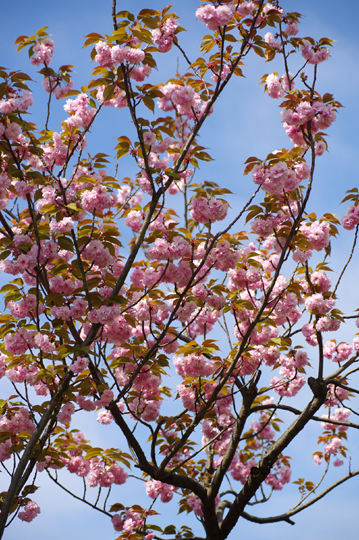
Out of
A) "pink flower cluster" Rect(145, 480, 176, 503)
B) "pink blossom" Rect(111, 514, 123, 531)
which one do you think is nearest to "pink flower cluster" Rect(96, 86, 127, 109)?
"pink blossom" Rect(111, 514, 123, 531)

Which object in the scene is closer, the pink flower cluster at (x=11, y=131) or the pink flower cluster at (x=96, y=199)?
the pink flower cluster at (x=96, y=199)

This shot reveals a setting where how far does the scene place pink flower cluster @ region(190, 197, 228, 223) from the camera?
153 inches

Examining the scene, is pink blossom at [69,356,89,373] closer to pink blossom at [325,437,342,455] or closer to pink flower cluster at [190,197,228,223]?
pink flower cluster at [190,197,228,223]

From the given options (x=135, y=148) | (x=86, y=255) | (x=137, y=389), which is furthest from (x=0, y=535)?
(x=135, y=148)

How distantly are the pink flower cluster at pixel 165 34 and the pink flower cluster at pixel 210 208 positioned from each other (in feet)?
4.47

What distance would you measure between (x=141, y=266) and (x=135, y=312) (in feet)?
1.80

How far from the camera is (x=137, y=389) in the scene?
4.59 m

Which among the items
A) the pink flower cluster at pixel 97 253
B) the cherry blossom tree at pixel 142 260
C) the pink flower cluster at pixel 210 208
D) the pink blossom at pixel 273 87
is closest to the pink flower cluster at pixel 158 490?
the cherry blossom tree at pixel 142 260

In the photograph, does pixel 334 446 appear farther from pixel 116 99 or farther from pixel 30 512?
pixel 116 99

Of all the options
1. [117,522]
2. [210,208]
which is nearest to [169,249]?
[210,208]

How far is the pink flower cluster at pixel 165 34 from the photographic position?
13.4 feet

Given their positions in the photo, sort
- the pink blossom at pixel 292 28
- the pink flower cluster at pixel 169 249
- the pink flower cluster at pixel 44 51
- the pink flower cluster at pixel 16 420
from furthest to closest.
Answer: the pink blossom at pixel 292 28 < the pink flower cluster at pixel 44 51 < the pink flower cluster at pixel 16 420 < the pink flower cluster at pixel 169 249

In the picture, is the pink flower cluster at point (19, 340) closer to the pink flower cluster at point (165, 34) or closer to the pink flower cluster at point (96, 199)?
the pink flower cluster at point (96, 199)

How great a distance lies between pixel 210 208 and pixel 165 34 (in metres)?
1.56
